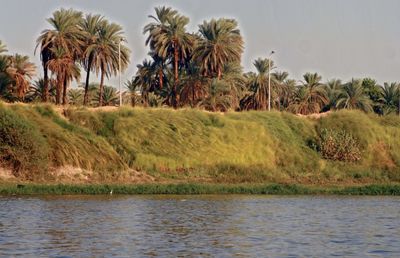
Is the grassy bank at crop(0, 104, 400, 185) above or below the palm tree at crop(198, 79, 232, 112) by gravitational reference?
below

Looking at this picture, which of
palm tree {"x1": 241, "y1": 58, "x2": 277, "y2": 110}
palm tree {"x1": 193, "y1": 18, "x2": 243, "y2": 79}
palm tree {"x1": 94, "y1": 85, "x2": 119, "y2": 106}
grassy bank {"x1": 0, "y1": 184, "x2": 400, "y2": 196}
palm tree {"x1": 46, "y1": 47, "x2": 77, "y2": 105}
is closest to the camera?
grassy bank {"x1": 0, "y1": 184, "x2": 400, "y2": 196}

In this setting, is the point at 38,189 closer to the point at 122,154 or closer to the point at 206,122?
the point at 122,154

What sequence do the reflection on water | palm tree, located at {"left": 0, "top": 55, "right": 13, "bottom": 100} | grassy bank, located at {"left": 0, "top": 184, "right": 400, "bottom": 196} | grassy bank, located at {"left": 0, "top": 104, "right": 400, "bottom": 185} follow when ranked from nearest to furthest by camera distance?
the reflection on water < grassy bank, located at {"left": 0, "top": 184, "right": 400, "bottom": 196} < grassy bank, located at {"left": 0, "top": 104, "right": 400, "bottom": 185} < palm tree, located at {"left": 0, "top": 55, "right": 13, "bottom": 100}

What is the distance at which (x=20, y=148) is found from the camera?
51.2 metres

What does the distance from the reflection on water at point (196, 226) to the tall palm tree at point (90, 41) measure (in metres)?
34.7

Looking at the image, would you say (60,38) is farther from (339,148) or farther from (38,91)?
(339,148)

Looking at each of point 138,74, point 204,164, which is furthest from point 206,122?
point 138,74

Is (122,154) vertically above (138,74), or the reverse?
(138,74)

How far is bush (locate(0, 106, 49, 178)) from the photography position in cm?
5103

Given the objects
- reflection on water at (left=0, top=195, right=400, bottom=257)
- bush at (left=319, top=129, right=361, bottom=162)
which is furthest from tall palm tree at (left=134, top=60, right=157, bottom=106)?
reflection on water at (left=0, top=195, right=400, bottom=257)

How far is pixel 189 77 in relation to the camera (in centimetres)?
8600

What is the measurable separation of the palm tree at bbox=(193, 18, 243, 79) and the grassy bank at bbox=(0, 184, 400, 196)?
31026 millimetres

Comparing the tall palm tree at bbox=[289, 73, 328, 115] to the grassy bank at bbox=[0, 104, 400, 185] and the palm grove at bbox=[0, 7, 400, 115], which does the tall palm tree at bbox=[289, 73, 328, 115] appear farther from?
the grassy bank at bbox=[0, 104, 400, 185]

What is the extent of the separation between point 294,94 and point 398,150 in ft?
A: 119
